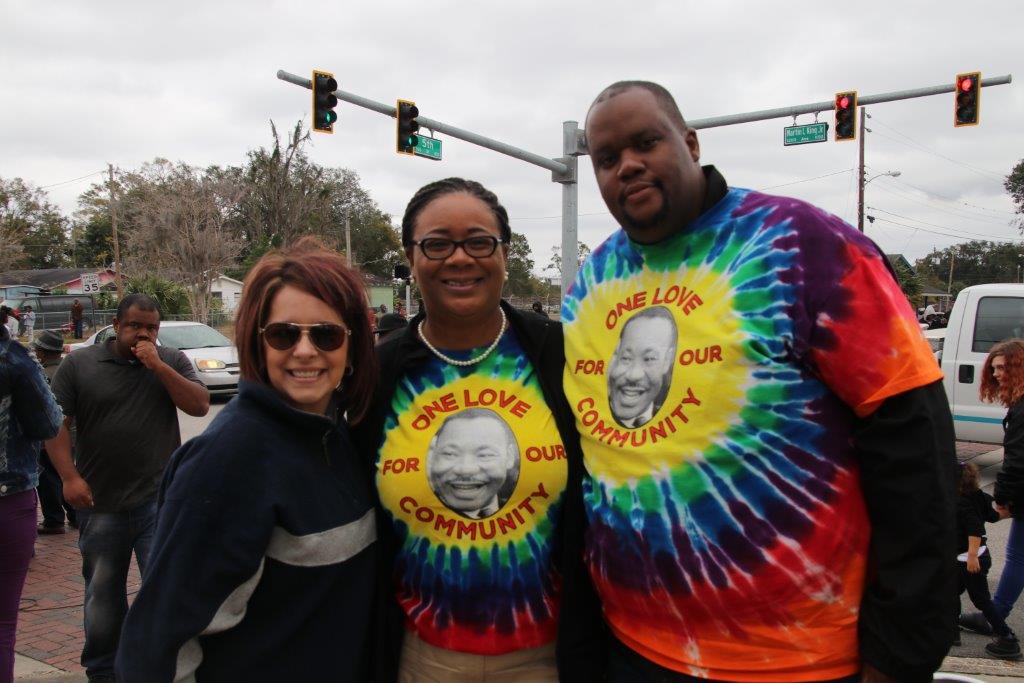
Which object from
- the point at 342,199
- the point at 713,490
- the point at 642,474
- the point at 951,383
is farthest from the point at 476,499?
the point at 342,199

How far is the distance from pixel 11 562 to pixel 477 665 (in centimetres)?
243

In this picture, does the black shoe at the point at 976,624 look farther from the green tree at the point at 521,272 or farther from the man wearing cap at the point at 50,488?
the green tree at the point at 521,272

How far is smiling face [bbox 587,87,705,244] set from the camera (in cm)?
179

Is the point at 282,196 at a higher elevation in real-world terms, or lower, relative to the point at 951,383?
higher

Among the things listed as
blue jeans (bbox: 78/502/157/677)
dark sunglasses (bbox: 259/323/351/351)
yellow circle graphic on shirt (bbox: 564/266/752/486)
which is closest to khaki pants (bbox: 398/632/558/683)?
yellow circle graphic on shirt (bbox: 564/266/752/486)

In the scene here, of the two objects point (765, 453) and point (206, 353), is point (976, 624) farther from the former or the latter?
point (206, 353)

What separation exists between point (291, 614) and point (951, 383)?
823cm

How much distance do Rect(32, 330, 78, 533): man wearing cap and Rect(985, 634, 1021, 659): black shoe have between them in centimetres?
698

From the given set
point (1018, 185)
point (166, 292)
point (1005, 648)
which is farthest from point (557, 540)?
point (1018, 185)

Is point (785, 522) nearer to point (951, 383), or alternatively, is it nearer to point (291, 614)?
point (291, 614)

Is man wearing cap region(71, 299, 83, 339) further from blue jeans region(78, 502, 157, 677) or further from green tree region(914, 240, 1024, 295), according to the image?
green tree region(914, 240, 1024, 295)

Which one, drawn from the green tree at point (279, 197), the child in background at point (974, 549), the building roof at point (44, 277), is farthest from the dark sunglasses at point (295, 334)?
the building roof at point (44, 277)

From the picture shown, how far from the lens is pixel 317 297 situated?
1.90 metres

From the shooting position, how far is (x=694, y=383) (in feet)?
5.44
